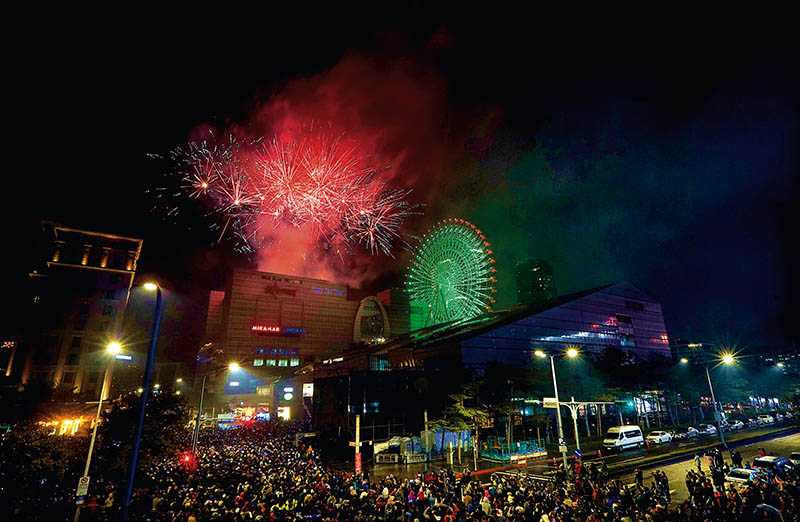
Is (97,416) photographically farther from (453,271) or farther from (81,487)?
(453,271)

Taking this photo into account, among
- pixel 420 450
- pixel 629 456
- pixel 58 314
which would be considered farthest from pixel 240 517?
pixel 58 314

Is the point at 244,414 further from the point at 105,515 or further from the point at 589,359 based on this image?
the point at 105,515

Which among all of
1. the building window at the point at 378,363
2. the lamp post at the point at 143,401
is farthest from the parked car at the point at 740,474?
the building window at the point at 378,363

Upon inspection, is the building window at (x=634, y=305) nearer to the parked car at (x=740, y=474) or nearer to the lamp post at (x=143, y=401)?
the parked car at (x=740, y=474)

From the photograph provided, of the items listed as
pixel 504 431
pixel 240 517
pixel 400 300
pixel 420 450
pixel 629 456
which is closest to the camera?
pixel 240 517

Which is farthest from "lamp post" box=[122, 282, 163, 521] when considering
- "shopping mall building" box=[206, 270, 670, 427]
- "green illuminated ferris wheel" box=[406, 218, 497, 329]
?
"green illuminated ferris wheel" box=[406, 218, 497, 329]

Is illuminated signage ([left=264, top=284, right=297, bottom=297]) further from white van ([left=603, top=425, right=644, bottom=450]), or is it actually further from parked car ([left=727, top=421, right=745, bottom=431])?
parked car ([left=727, top=421, right=745, bottom=431])
